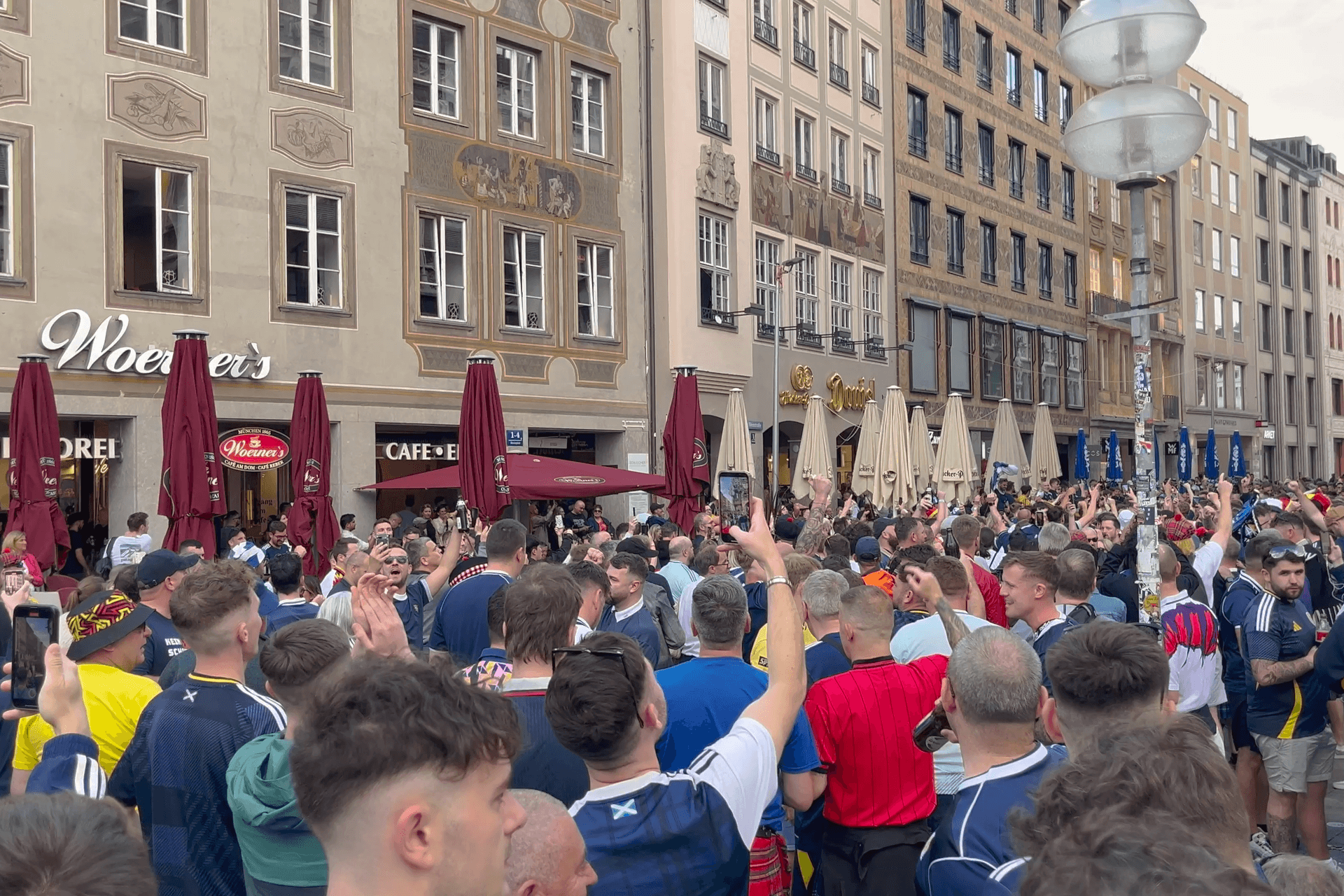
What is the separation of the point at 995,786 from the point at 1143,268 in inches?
163

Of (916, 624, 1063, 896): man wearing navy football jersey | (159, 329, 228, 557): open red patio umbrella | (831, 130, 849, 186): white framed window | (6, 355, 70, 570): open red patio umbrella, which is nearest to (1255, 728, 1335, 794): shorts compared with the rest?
(916, 624, 1063, 896): man wearing navy football jersey

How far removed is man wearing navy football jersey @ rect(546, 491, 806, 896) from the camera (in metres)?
3.34

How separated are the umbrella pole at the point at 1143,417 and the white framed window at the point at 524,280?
1760 cm

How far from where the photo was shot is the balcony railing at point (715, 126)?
27.6 m

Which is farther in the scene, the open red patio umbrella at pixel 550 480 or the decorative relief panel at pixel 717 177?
the decorative relief panel at pixel 717 177

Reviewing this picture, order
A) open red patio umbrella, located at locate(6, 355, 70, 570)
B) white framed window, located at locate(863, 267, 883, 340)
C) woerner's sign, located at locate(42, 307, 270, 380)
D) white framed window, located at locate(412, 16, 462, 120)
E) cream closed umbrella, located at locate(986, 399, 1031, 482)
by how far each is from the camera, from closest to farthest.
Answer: open red patio umbrella, located at locate(6, 355, 70, 570) → woerner's sign, located at locate(42, 307, 270, 380) → white framed window, located at locate(412, 16, 462, 120) → cream closed umbrella, located at locate(986, 399, 1031, 482) → white framed window, located at locate(863, 267, 883, 340)

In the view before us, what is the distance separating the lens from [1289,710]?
296 inches

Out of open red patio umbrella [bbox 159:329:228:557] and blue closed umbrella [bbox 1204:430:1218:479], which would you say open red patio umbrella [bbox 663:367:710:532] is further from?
blue closed umbrella [bbox 1204:430:1218:479]

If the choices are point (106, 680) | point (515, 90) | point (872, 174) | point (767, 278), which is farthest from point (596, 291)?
point (106, 680)

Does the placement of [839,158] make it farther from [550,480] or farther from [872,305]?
[550,480]

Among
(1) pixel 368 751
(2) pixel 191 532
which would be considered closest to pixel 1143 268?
(1) pixel 368 751

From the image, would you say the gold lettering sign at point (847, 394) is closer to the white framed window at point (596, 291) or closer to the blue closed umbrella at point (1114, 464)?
the white framed window at point (596, 291)

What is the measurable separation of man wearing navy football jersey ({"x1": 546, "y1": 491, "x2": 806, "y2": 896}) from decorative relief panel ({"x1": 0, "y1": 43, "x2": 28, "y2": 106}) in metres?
16.9

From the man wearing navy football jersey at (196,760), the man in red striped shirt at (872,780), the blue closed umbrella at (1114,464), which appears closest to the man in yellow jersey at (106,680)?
the man wearing navy football jersey at (196,760)
